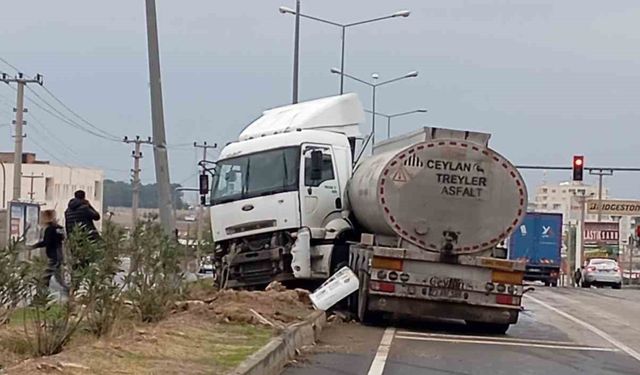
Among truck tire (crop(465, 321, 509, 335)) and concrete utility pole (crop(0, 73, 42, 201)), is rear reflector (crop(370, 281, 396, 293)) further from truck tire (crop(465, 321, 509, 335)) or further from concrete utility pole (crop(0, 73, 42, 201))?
concrete utility pole (crop(0, 73, 42, 201))

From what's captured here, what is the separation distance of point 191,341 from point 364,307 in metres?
6.45

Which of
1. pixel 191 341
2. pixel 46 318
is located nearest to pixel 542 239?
pixel 191 341

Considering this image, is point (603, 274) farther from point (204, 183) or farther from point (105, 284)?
point (105, 284)

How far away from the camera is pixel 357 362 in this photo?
1388cm

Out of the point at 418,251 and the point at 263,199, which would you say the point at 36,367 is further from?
the point at 263,199

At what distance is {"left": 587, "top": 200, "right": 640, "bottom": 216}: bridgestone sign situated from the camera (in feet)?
391

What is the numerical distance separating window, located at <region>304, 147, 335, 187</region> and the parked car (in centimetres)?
3814

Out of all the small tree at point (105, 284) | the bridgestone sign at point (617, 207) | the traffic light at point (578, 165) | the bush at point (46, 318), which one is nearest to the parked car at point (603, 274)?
the traffic light at point (578, 165)

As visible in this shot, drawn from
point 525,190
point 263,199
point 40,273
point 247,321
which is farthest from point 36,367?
point 263,199

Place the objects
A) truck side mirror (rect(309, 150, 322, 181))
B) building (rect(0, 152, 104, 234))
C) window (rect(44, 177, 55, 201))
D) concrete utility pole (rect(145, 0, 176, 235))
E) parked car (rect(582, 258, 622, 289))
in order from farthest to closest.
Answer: window (rect(44, 177, 55, 201)) < building (rect(0, 152, 104, 234)) < parked car (rect(582, 258, 622, 289)) < truck side mirror (rect(309, 150, 322, 181)) < concrete utility pole (rect(145, 0, 176, 235))

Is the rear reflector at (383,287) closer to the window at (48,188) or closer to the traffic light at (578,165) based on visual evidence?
the traffic light at (578,165)

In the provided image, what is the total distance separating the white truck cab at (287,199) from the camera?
2178cm

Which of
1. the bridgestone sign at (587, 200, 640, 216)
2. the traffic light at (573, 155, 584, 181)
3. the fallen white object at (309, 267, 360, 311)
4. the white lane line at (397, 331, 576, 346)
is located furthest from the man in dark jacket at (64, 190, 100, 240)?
the bridgestone sign at (587, 200, 640, 216)

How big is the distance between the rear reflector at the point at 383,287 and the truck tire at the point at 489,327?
Result: 63.8 inches
